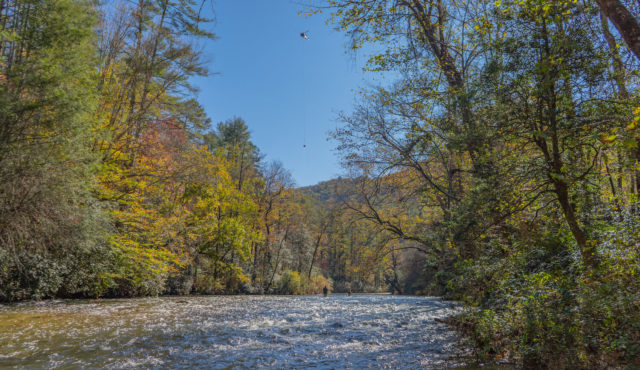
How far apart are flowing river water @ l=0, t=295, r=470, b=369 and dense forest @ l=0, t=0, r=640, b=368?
59.0 inches

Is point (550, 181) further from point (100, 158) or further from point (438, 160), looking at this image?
point (100, 158)

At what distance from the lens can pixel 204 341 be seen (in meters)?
6.93

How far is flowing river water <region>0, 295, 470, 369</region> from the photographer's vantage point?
5.41m

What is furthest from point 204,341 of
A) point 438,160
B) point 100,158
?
Result: point 438,160

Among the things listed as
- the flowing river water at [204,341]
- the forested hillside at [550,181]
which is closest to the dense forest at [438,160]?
the forested hillside at [550,181]

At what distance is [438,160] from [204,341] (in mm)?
8220

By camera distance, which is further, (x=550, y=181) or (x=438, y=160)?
(x=438, y=160)

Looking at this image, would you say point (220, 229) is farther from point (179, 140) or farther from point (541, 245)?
point (541, 245)

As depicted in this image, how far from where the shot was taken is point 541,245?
624 centimetres

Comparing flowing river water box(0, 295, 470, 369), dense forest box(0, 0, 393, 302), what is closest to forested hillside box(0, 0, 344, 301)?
dense forest box(0, 0, 393, 302)

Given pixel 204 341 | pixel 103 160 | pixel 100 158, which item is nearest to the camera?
pixel 204 341

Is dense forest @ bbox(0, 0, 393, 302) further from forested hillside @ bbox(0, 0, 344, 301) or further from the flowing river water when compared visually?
the flowing river water

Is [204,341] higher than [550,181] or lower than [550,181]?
lower

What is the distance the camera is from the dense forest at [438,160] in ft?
14.9
